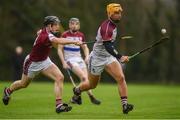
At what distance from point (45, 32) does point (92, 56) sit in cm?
130

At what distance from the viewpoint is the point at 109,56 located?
17406 millimetres

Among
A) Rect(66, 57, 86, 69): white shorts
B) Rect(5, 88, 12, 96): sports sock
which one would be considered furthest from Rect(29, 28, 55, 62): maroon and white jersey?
Rect(66, 57, 86, 69): white shorts

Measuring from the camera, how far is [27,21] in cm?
5066

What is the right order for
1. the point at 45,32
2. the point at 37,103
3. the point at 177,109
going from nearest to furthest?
the point at 45,32 < the point at 177,109 < the point at 37,103

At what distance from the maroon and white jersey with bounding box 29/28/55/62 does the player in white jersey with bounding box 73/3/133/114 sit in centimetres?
112

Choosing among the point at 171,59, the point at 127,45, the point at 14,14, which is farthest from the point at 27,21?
the point at 171,59

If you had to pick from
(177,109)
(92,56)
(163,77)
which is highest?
(92,56)

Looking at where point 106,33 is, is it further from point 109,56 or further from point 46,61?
point 46,61

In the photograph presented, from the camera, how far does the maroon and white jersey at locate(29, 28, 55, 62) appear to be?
17.1 metres

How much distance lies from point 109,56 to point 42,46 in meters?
1.62

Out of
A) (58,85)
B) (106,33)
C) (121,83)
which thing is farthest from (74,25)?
(121,83)

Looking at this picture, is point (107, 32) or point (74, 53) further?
point (74, 53)

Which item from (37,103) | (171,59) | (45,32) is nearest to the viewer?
(45,32)

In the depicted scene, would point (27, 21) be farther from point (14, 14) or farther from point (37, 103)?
point (37, 103)
